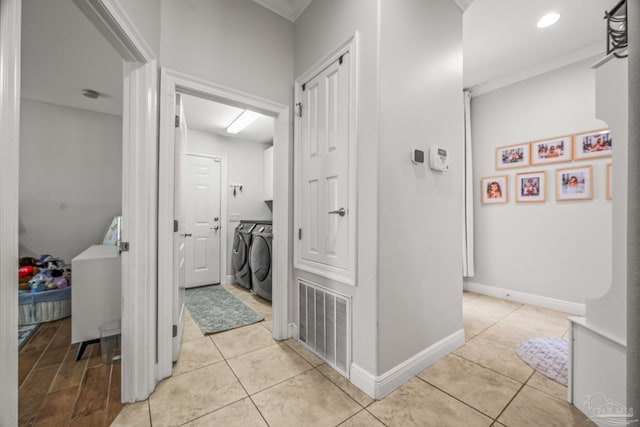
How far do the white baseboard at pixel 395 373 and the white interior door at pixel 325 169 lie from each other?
66cm

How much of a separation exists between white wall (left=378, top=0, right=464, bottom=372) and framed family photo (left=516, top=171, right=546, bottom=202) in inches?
66.6

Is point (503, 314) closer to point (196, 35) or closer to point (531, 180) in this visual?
point (531, 180)

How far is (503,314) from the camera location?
2.78 meters

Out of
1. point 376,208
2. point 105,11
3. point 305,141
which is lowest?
point 376,208

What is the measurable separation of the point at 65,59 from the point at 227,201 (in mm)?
2410

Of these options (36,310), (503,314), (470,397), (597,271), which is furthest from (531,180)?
(36,310)

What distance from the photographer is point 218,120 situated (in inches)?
143

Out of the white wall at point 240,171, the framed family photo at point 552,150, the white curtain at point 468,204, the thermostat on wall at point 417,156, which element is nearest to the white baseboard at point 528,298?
the white curtain at point 468,204

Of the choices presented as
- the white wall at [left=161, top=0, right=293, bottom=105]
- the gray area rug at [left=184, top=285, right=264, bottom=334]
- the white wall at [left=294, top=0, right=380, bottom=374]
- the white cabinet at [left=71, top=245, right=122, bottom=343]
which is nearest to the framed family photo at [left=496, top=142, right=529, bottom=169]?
the white wall at [left=294, top=0, right=380, bottom=374]

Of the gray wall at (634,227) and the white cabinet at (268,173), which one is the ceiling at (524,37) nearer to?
the gray wall at (634,227)

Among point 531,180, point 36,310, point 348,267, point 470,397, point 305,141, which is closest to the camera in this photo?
point 470,397

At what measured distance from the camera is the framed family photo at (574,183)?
2.68 metres

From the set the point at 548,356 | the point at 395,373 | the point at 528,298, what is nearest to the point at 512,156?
the point at 528,298

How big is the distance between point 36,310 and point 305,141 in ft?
10.4
